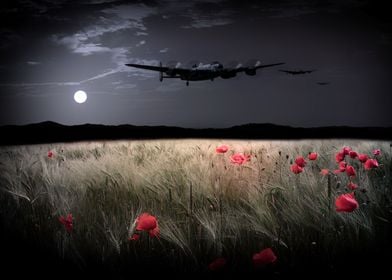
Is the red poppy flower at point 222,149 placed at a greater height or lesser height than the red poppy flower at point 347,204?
greater

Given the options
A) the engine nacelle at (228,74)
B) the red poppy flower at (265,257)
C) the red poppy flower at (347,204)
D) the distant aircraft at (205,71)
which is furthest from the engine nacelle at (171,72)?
the red poppy flower at (265,257)

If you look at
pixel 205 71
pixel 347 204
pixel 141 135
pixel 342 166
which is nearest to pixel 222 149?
pixel 342 166

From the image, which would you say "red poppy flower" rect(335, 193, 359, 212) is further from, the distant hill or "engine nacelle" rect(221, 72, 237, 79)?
"engine nacelle" rect(221, 72, 237, 79)

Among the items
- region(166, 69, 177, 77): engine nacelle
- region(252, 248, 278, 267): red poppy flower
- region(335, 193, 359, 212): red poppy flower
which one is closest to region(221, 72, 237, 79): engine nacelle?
region(166, 69, 177, 77): engine nacelle

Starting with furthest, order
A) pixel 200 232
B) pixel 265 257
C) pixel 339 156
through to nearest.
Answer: pixel 339 156 < pixel 200 232 < pixel 265 257

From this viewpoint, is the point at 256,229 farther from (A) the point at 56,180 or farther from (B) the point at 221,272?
(A) the point at 56,180

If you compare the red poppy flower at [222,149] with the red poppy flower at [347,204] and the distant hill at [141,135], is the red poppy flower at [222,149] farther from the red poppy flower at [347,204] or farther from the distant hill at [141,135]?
the distant hill at [141,135]

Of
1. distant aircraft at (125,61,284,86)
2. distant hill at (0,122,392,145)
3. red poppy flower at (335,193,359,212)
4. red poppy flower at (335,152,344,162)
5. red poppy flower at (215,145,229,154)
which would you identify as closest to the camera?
red poppy flower at (335,193,359,212)

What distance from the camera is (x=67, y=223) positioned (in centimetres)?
181

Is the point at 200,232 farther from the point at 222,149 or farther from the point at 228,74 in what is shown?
the point at 228,74

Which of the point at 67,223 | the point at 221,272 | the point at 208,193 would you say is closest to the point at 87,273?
the point at 67,223

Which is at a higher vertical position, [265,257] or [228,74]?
[228,74]

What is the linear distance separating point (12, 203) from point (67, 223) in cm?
113

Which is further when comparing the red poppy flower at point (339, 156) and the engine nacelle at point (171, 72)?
the engine nacelle at point (171, 72)
